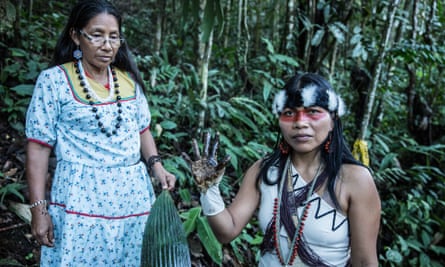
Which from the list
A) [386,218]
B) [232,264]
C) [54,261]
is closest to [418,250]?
[386,218]

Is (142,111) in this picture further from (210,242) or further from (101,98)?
(210,242)

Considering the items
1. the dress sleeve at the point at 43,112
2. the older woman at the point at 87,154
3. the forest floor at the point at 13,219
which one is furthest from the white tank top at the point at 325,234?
the forest floor at the point at 13,219

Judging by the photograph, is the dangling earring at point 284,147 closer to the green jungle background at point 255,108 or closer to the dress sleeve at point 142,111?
the dress sleeve at point 142,111

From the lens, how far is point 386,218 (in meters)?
4.04

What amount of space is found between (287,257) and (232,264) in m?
1.64

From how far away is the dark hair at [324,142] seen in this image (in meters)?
1.66

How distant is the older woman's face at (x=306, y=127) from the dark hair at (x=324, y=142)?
0.14 feet

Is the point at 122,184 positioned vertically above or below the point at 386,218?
above

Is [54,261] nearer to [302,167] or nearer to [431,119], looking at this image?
[302,167]

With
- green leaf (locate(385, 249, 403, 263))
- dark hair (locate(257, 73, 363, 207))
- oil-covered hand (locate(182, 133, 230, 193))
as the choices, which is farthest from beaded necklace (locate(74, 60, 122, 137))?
green leaf (locate(385, 249, 403, 263))

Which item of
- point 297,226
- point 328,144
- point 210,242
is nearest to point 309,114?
point 328,144

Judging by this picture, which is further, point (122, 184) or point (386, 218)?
point (386, 218)

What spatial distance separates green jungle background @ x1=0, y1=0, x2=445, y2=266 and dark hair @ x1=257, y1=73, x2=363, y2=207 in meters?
1.23

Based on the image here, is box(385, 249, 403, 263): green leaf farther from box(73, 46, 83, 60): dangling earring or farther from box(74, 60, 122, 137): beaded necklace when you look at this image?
box(73, 46, 83, 60): dangling earring
